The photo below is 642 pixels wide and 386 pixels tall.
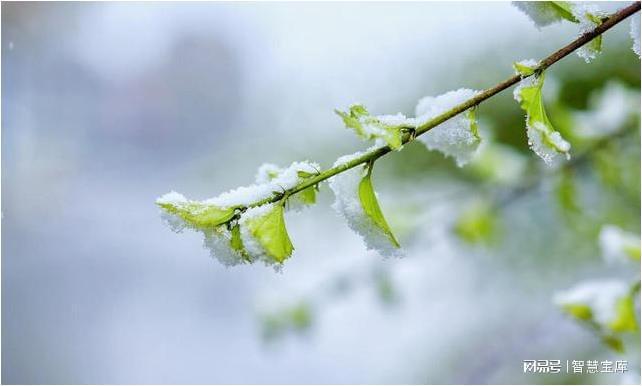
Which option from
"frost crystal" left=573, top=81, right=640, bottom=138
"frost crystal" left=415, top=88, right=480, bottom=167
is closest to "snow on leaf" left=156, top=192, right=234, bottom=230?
"frost crystal" left=415, top=88, right=480, bottom=167

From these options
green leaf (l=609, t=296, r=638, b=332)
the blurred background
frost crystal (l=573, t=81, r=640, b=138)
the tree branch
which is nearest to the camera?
the tree branch

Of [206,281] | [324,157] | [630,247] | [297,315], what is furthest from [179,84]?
[630,247]

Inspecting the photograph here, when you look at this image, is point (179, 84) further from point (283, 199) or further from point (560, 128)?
point (283, 199)

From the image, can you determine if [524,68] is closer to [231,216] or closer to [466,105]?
[466,105]

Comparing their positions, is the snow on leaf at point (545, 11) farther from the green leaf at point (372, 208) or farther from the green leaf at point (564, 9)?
the green leaf at point (372, 208)

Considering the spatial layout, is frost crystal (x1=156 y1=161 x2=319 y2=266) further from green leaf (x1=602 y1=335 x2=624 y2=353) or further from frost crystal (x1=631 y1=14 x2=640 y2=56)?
green leaf (x1=602 y1=335 x2=624 y2=353)

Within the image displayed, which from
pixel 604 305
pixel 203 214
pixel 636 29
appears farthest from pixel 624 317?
pixel 203 214

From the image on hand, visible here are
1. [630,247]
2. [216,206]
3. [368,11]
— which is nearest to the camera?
[216,206]
